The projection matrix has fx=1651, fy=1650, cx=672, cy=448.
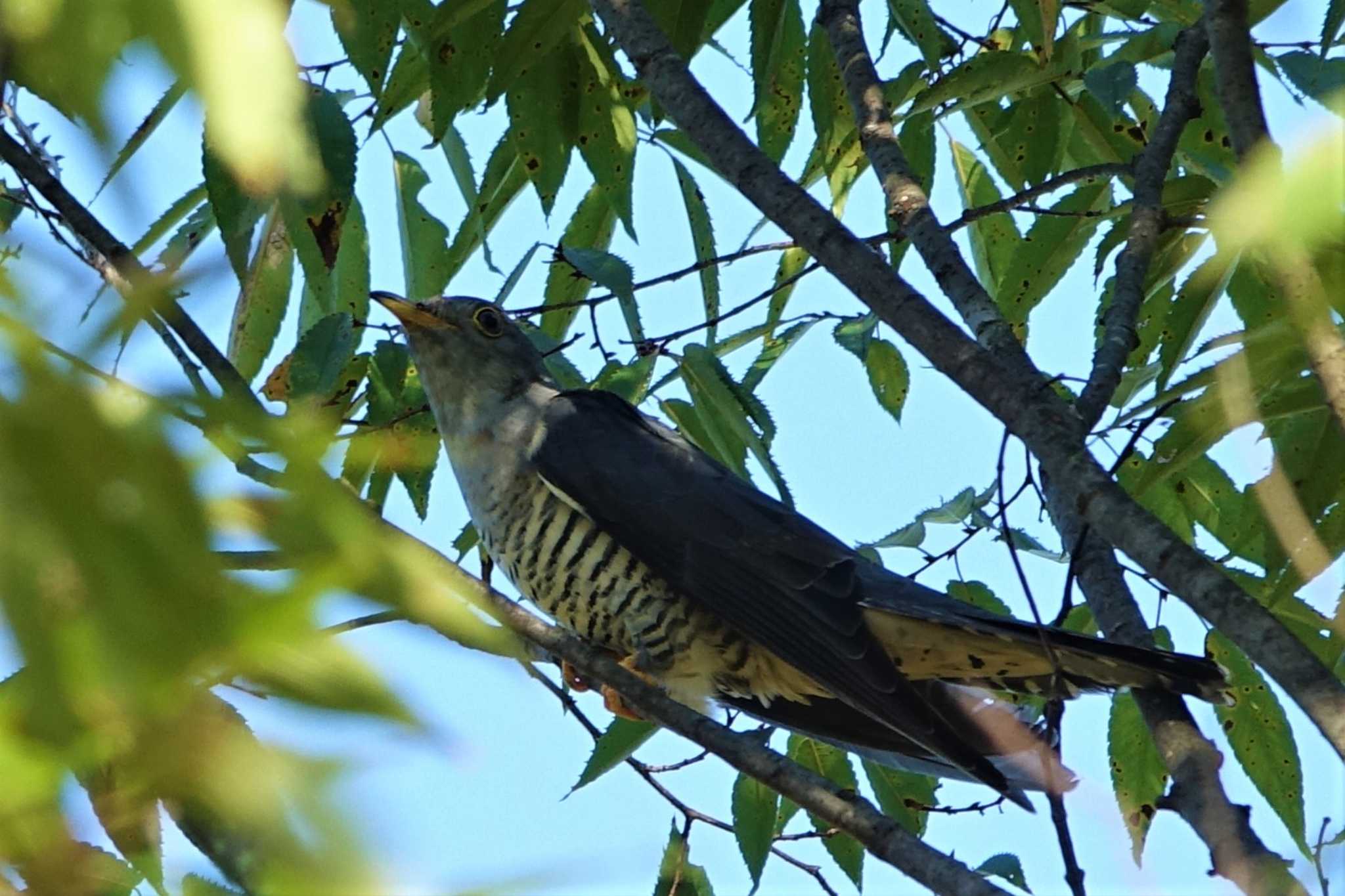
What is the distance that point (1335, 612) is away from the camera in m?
1.98

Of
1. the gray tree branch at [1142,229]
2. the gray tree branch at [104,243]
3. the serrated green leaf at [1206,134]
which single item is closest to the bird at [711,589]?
the gray tree branch at [1142,229]

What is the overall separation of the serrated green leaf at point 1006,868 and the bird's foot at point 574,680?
958 mm

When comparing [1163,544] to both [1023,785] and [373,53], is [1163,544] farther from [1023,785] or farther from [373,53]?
[373,53]

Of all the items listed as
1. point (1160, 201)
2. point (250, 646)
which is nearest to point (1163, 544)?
point (1160, 201)

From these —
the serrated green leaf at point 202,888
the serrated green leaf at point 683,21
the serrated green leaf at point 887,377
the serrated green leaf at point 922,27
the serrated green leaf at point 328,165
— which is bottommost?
the serrated green leaf at point 202,888

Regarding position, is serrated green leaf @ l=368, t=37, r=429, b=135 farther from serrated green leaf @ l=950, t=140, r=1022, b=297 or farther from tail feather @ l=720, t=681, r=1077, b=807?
tail feather @ l=720, t=681, r=1077, b=807

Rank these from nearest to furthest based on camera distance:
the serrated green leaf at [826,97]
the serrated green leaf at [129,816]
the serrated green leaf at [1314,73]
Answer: the serrated green leaf at [129,816] → the serrated green leaf at [1314,73] → the serrated green leaf at [826,97]

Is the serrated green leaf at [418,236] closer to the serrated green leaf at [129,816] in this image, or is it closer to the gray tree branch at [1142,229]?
the gray tree branch at [1142,229]

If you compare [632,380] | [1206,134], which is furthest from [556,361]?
[1206,134]

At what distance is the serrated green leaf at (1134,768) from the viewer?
285 cm

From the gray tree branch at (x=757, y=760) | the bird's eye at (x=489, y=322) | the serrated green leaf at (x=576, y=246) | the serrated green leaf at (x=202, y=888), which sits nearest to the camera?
the serrated green leaf at (x=202, y=888)

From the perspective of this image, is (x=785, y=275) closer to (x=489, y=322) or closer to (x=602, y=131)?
(x=602, y=131)

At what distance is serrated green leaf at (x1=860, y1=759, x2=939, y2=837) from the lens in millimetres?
3286

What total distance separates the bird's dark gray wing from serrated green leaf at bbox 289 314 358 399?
87 cm
